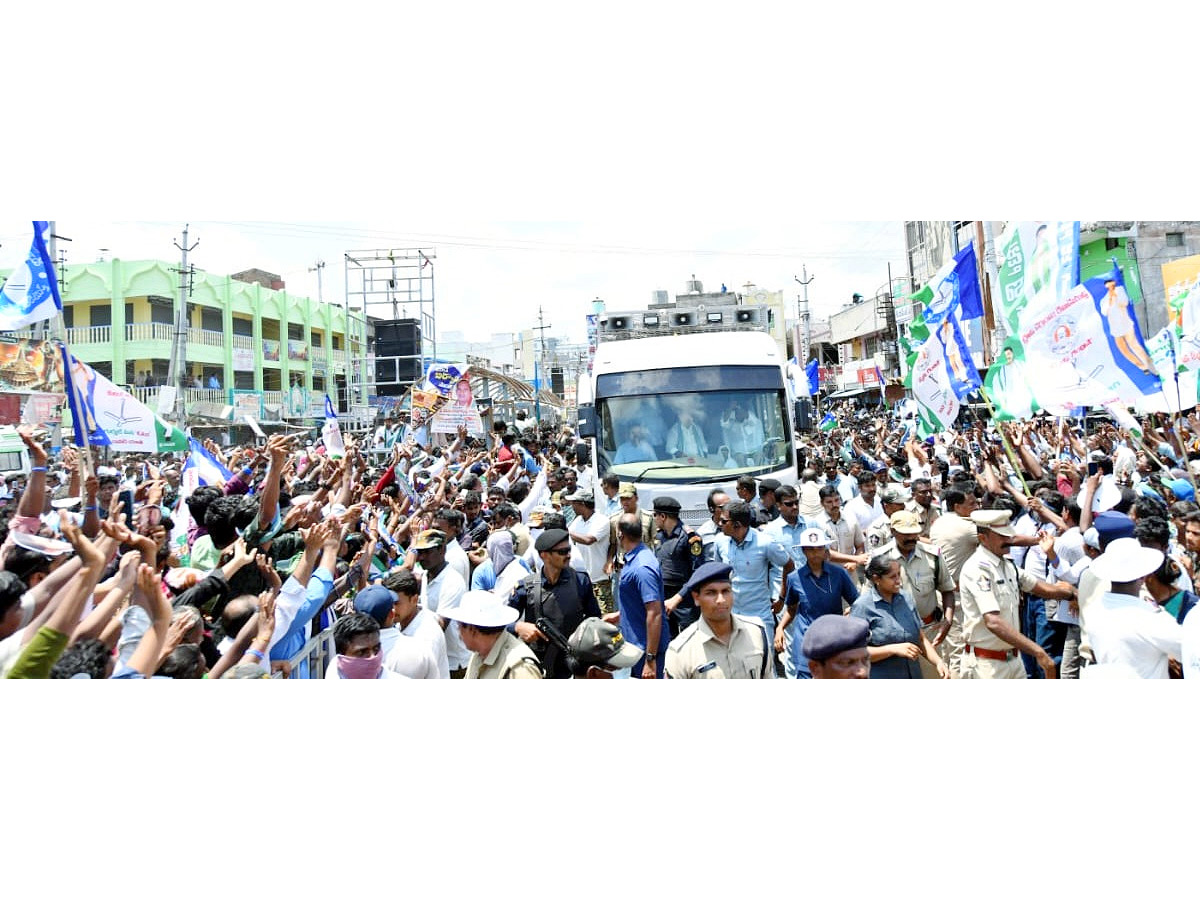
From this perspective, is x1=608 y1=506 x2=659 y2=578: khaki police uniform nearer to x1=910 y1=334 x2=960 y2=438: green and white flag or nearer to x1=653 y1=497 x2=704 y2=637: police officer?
x1=653 y1=497 x2=704 y2=637: police officer

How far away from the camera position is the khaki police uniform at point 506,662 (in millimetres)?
3674

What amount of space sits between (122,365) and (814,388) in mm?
25133

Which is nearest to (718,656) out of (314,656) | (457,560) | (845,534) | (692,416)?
(457,560)

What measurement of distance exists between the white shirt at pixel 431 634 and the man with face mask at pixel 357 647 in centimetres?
40

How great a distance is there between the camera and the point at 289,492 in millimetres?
8320

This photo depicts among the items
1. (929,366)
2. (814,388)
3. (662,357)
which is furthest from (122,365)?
(929,366)

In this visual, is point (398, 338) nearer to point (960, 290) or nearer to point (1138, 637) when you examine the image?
point (960, 290)

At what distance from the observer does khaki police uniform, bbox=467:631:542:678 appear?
3674 mm

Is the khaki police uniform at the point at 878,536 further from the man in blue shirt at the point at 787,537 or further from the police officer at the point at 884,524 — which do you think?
the man in blue shirt at the point at 787,537

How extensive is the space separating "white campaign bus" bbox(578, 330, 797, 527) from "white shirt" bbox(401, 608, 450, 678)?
17.1ft

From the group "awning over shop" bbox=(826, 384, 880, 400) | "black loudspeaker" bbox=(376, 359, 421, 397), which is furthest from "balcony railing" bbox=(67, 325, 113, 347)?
"awning over shop" bbox=(826, 384, 880, 400)

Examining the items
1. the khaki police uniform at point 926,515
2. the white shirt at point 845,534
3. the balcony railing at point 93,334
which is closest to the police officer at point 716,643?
the white shirt at point 845,534

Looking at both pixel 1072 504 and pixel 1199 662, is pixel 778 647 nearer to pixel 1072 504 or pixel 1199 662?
pixel 1072 504

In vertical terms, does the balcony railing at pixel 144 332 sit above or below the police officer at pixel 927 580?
above
